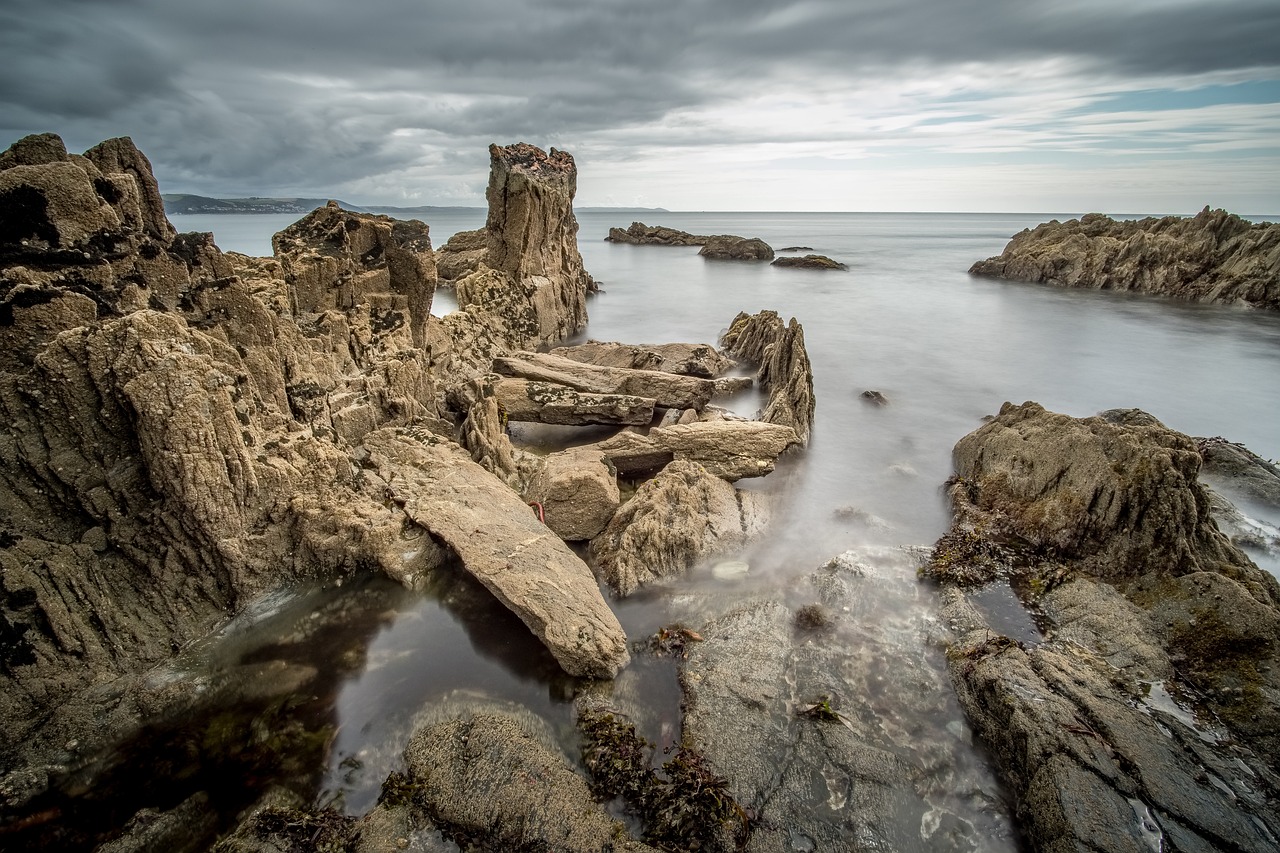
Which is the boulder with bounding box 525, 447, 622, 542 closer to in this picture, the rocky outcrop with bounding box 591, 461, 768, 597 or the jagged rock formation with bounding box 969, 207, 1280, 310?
the rocky outcrop with bounding box 591, 461, 768, 597

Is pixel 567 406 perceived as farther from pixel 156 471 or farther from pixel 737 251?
pixel 737 251

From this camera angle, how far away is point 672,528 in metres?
8.49

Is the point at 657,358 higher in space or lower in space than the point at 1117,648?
higher

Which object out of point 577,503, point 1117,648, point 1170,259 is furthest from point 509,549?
point 1170,259

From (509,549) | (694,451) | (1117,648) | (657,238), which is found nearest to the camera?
(1117,648)

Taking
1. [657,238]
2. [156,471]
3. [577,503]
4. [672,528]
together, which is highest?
[657,238]

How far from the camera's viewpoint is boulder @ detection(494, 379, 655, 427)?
12.2m

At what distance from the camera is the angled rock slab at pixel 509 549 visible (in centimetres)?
633

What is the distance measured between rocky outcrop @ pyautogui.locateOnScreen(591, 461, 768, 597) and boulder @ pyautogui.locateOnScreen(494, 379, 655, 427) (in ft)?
9.73

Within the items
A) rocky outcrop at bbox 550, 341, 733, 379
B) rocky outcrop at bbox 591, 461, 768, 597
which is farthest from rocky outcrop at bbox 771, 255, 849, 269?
rocky outcrop at bbox 591, 461, 768, 597

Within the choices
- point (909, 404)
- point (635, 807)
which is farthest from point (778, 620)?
point (909, 404)

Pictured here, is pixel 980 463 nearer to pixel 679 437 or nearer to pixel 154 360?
pixel 679 437

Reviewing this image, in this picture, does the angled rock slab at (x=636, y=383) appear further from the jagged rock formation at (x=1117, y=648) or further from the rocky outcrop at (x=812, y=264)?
the rocky outcrop at (x=812, y=264)

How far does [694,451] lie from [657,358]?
6.00 m
